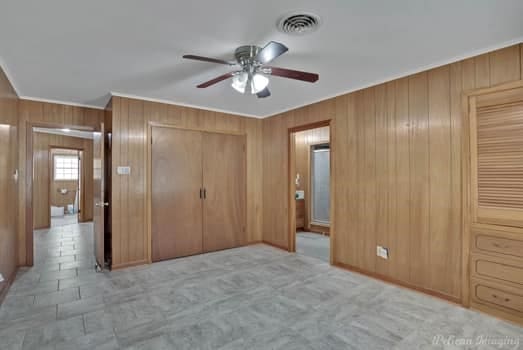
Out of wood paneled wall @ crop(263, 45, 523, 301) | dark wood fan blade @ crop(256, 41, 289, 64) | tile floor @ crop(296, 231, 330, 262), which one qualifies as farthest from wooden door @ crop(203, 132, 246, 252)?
dark wood fan blade @ crop(256, 41, 289, 64)

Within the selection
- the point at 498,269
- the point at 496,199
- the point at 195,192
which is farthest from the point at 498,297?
the point at 195,192

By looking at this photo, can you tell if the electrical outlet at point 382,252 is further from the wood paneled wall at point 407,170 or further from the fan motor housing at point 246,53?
the fan motor housing at point 246,53

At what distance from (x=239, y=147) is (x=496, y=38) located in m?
3.74

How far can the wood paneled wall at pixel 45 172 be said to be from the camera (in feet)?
22.7

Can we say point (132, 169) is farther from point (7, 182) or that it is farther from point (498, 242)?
point (498, 242)

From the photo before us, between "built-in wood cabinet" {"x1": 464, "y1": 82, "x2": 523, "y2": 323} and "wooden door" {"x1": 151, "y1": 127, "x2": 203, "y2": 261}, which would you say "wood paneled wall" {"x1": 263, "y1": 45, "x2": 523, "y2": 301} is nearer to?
"built-in wood cabinet" {"x1": 464, "y1": 82, "x2": 523, "y2": 323}

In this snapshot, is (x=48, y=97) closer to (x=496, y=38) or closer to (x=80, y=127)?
(x=80, y=127)

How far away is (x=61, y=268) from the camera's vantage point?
13.0 ft

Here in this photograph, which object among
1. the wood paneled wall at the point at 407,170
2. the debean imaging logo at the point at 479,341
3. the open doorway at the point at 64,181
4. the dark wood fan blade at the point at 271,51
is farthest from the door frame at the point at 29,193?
the open doorway at the point at 64,181

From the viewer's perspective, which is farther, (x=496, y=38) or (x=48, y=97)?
(x=48, y=97)

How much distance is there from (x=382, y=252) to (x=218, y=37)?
3.00m

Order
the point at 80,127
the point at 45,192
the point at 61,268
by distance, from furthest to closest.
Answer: the point at 45,192 → the point at 80,127 → the point at 61,268

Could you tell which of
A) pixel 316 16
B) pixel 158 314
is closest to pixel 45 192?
pixel 158 314

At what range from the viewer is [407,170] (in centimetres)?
320
